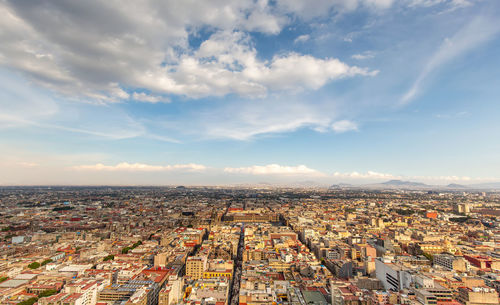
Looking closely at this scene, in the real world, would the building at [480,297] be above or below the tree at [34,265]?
above

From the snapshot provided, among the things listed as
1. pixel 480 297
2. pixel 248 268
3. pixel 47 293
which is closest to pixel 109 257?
pixel 47 293

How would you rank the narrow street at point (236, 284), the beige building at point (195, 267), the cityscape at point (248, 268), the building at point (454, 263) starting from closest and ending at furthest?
the cityscape at point (248, 268) < the narrow street at point (236, 284) < the beige building at point (195, 267) < the building at point (454, 263)

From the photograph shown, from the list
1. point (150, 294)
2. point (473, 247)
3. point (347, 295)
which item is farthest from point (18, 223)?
point (473, 247)

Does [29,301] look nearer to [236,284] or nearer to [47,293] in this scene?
[47,293]

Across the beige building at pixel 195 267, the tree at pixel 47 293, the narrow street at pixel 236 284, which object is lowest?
the narrow street at pixel 236 284

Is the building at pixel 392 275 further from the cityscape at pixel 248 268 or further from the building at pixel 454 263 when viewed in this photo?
the building at pixel 454 263

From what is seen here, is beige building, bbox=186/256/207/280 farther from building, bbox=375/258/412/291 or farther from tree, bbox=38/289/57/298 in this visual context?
building, bbox=375/258/412/291

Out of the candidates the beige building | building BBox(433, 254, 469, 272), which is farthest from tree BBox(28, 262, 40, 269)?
building BBox(433, 254, 469, 272)

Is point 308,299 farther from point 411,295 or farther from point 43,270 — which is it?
point 43,270

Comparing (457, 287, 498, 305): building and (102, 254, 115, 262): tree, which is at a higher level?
(457, 287, 498, 305): building

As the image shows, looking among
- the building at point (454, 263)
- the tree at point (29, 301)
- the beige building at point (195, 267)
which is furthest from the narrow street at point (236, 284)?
the building at point (454, 263)

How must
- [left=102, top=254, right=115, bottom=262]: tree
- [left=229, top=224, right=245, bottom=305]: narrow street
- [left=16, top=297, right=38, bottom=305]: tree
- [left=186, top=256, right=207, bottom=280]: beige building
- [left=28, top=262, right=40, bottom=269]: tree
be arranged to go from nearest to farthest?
1. [left=16, top=297, right=38, bottom=305]: tree
2. [left=229, top=224, right=245, bottom=305]: narrow street
3. [left=186, top=256, right=207, bottom=280]: beige building
4. [left=28, top=262, right=40, bottom=269]: tree
5. [left=102, top=254, right=115, bottom=262]: tree

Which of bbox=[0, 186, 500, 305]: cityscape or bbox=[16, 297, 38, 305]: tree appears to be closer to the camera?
bbox=[0, 186, 500, 305]: cityscape
